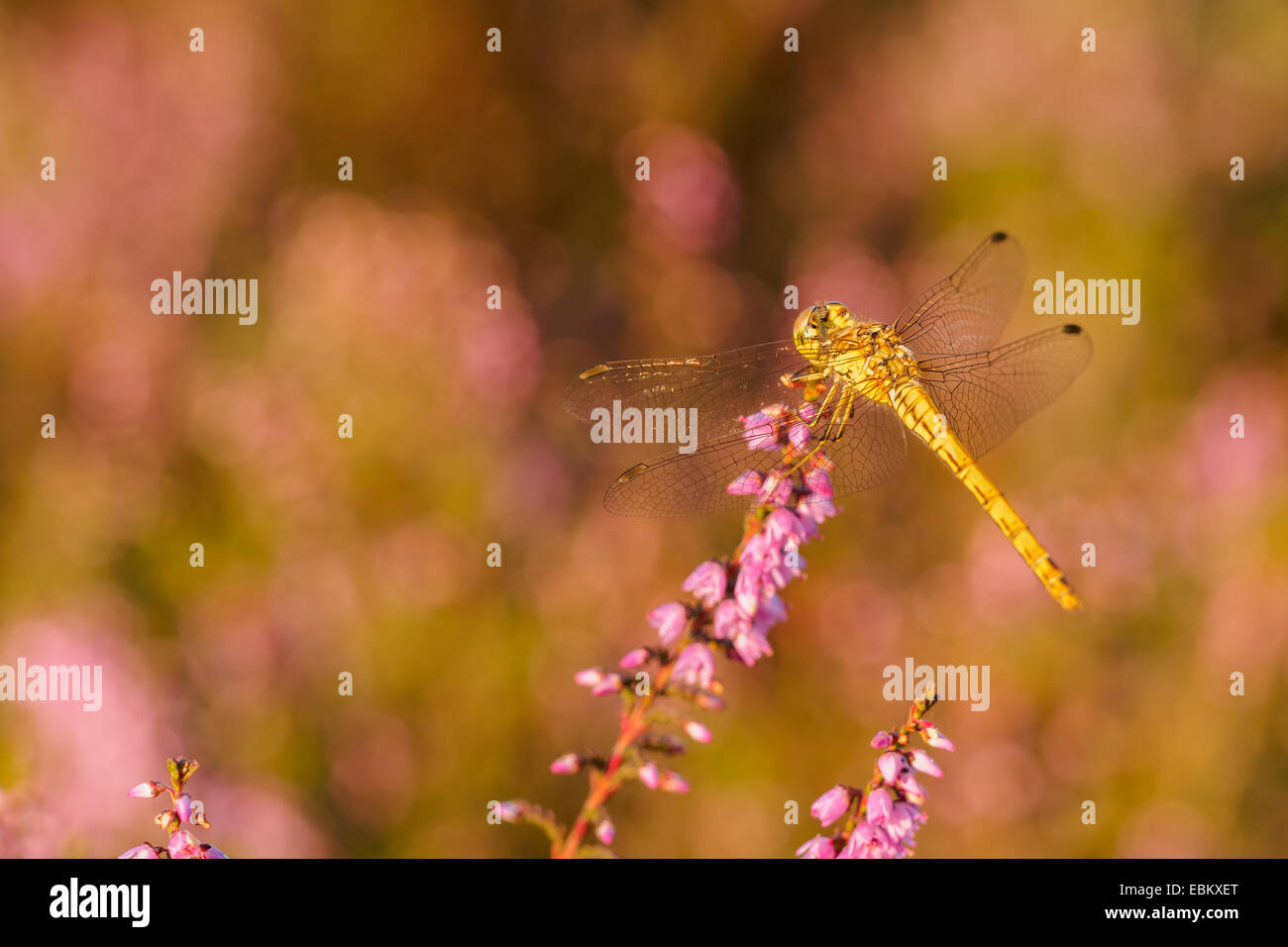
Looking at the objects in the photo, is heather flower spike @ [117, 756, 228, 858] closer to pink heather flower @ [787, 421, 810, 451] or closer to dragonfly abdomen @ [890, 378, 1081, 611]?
pink heather flower @ [787, 421, 810, 451]

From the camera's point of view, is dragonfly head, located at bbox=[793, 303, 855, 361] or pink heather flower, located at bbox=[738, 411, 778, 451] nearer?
pink heather flower, located at bbox=[738, 411, 778, 451]

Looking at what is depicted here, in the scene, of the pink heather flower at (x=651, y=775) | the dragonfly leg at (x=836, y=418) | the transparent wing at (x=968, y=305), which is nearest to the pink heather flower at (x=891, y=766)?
the pink heather flower at (x=651, y=775)

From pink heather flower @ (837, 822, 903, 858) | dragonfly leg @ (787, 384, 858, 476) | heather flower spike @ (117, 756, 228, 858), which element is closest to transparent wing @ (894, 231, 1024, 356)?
dragonfly leg @ (787, 384, 858, 476)

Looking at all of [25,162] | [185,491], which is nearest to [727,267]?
[185,491]

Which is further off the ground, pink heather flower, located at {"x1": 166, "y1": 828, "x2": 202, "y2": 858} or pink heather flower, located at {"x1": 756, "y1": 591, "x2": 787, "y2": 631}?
pink heather flower, located at {"x1": 756, "y1": 591, "x2": 787, "y2": 631}

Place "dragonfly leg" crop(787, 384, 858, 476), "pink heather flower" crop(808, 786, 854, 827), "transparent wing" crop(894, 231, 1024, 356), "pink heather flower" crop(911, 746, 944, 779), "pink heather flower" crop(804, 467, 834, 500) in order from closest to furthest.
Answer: "pink heather flower" crop(911, 746, 944, 779) < "pink heather flower" crop(808, 786, 854, 827) < "pink heather flower" crop(804, 467, 834, 500) < "dragonfly leg" crop(787, 384, 858, 476) < "transparent wing" crop(894, 231, 1024, 356)

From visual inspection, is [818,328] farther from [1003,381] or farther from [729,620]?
[729,620]

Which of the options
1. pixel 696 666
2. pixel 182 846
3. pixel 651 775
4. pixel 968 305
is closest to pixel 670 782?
pixel 651 775

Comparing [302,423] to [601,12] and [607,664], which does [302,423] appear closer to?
[607,664]
